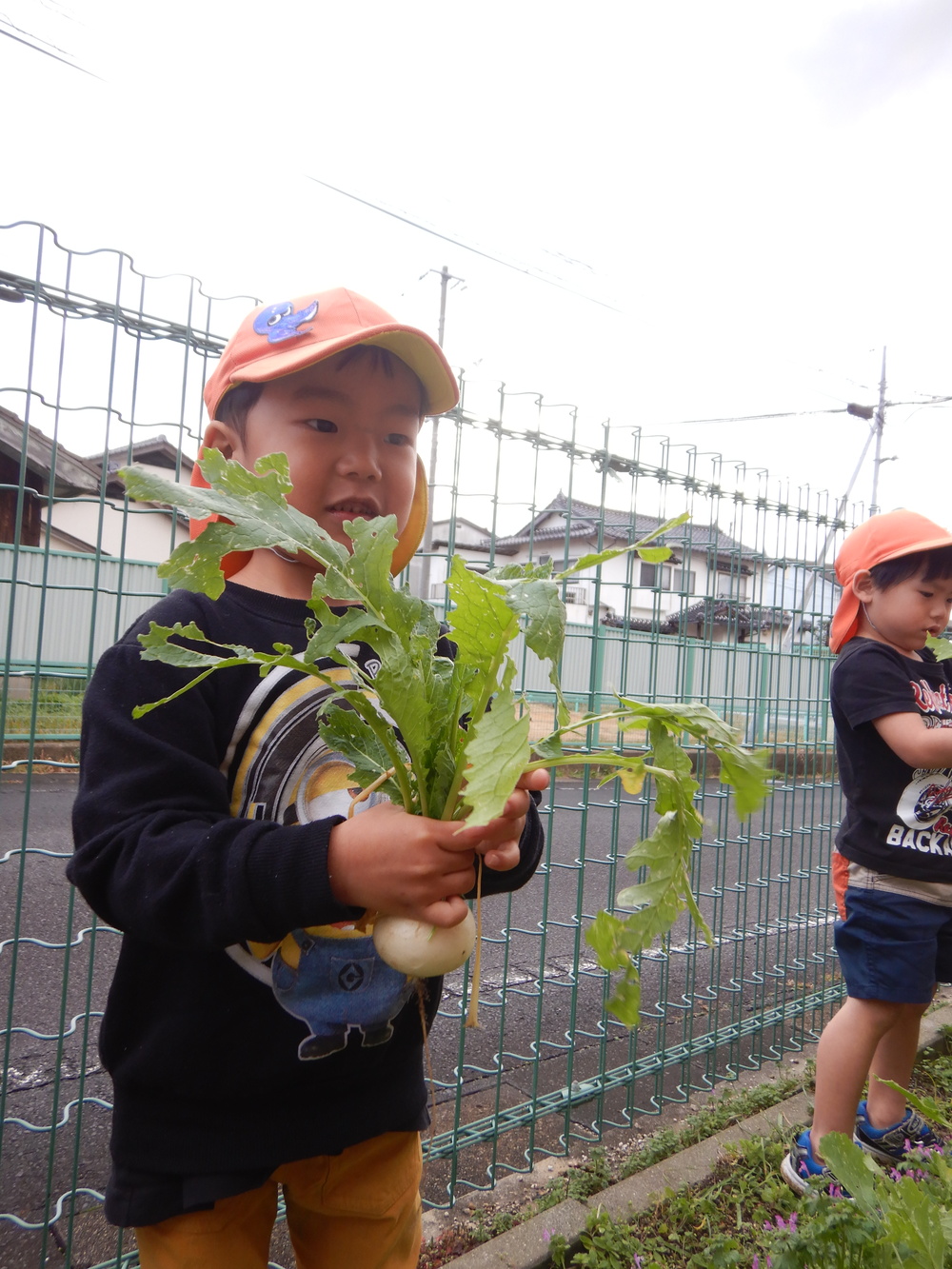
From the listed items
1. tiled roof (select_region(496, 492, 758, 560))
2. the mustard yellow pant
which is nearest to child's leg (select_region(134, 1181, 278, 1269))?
the mustard yellow pant

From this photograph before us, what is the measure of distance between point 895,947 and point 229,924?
6.27 ft

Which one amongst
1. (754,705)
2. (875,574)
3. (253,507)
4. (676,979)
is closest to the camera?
(253,507)

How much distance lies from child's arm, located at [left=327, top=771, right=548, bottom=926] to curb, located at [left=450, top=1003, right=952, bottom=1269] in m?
1.46

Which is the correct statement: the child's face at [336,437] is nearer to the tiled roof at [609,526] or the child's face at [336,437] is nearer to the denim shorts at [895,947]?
the tiled roof at [609,526]

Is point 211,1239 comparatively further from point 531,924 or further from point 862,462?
point 862,462

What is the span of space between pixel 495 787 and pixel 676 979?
4.01 metres

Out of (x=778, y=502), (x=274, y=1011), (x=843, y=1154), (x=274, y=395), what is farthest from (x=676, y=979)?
(x=274, y=395)

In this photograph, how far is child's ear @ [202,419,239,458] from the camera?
1478 mm

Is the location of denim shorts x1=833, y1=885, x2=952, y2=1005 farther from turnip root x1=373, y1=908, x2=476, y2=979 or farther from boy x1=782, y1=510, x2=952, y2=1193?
turnip root x1=373, y1=908, x2=476, y2=979

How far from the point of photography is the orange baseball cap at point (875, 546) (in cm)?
237

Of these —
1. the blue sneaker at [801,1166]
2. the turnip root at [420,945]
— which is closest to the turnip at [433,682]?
the turnip root at [420,945]

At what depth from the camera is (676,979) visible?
14.2 ft

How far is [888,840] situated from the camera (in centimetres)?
231

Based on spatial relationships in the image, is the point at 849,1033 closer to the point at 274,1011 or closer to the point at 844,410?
the point at 274,1011
